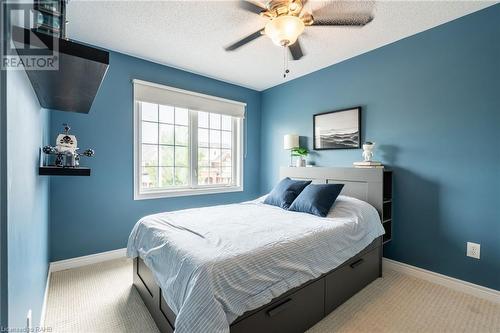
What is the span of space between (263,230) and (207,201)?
6.99 feet

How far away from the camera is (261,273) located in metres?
1.36

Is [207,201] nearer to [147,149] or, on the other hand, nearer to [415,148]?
[147,149]

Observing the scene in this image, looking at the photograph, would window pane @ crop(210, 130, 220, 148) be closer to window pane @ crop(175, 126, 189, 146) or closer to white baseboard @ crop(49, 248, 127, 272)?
window pane @ crop(175, 126, 189, 146)

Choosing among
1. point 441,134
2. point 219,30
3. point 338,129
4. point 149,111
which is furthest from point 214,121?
point 441,134

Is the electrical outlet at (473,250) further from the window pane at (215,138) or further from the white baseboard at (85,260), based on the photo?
the white baseboard at (85,260)

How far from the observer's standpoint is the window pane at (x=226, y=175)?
409cm

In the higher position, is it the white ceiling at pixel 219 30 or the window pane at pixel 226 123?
the white ceiling at pixel 219 30

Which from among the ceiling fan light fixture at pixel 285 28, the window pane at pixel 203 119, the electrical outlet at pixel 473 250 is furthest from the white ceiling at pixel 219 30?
the electrical outlet at pixel 473 250

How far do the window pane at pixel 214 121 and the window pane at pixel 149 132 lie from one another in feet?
3.04

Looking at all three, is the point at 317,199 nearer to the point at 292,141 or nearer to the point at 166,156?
the point at 292,141

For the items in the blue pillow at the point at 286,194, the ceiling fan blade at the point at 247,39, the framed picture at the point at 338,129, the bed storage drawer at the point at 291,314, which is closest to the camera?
the bed storage drawer at the point at 291,314

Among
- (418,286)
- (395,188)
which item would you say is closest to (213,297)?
(418,286)

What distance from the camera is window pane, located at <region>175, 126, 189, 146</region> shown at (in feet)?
11.5

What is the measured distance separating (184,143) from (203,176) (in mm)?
628
